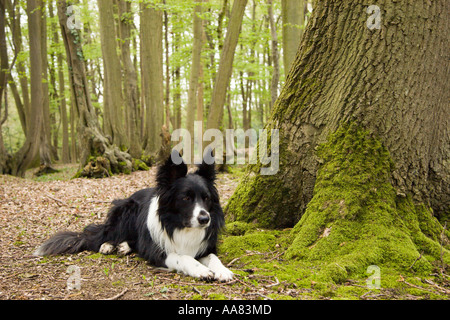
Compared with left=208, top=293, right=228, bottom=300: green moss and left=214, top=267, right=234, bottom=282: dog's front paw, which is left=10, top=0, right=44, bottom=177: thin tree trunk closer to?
left=214, top=267, right=234, bottom=282: dog's front paw

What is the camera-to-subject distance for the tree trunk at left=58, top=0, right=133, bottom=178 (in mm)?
11922

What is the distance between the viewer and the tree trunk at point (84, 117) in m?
11.9

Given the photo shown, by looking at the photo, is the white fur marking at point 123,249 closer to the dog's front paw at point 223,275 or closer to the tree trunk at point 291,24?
the dog's front paw at point 223,275

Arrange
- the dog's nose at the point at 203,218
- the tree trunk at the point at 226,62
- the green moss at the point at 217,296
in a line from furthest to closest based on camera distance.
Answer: the tree trunk at the point at 226,62
the dog's nose at the point at 203,218
the green moss at the point at 217,296

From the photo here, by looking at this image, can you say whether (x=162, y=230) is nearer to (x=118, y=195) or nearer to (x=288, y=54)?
(x=118, y=195)

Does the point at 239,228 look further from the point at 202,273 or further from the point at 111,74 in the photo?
the point at 111,74

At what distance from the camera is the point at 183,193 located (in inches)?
165

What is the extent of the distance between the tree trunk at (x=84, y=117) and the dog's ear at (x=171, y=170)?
839cm

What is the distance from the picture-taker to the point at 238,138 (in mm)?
31328

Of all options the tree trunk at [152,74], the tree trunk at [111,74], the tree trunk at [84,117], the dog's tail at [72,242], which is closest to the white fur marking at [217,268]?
the dog's tail at [72,242]

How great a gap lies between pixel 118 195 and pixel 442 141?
737 cm

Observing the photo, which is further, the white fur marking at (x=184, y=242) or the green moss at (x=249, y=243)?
the green moss at (x=249, y=243)
